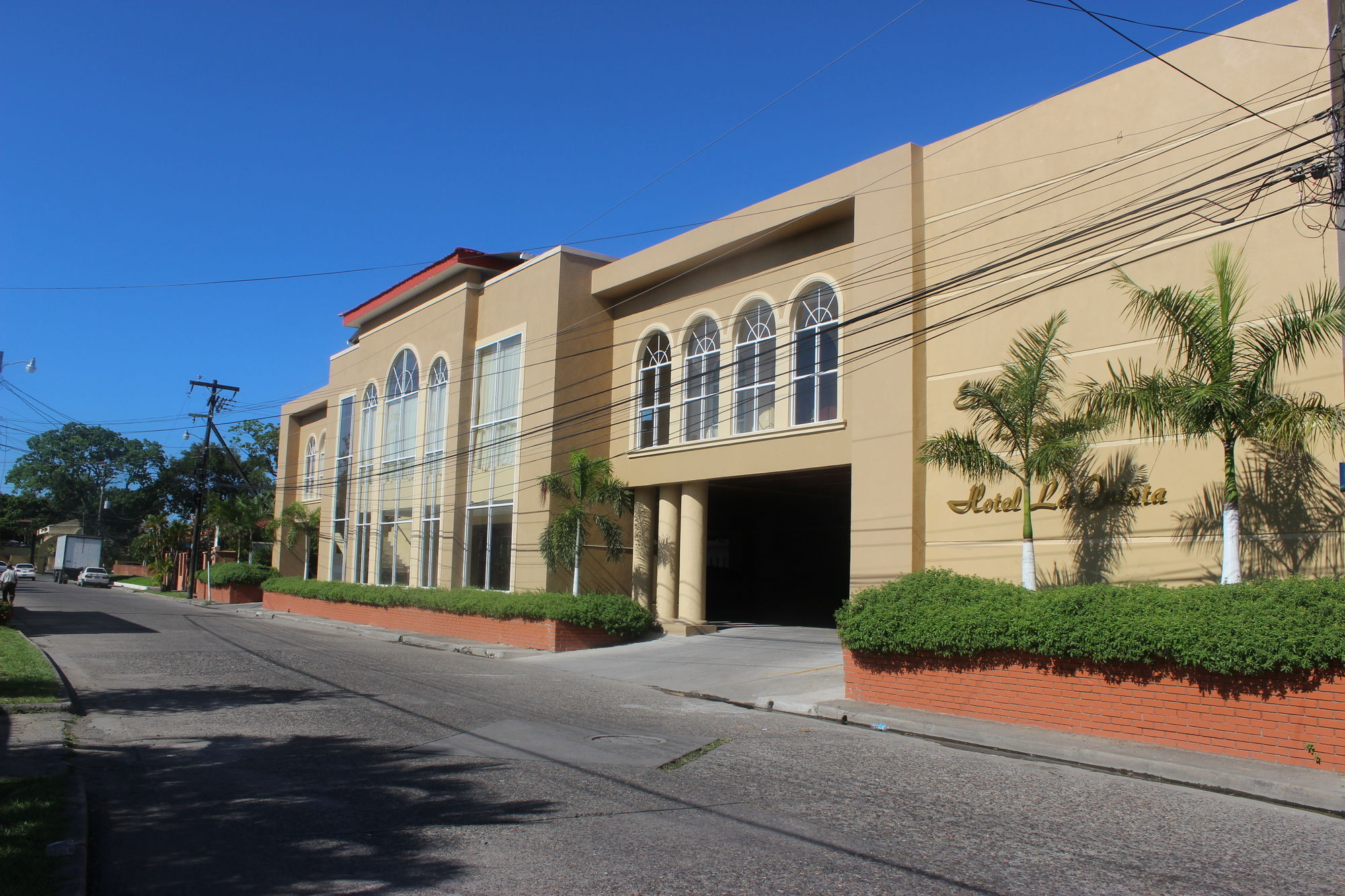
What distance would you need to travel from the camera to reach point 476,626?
78.6 ft

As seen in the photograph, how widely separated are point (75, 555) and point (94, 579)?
4.99 meters

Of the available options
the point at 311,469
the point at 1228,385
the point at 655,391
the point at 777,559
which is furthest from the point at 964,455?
the point at 311,469

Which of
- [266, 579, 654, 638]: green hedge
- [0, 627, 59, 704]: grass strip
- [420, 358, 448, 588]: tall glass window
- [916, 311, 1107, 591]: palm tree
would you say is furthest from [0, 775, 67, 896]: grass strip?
[420, 358, 448, 588]: tall glass window

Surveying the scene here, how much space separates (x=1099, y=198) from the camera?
15195mm

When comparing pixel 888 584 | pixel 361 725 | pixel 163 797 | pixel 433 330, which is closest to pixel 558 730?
pixel 361 725

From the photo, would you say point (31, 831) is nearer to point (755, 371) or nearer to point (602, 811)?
point (602, 811)

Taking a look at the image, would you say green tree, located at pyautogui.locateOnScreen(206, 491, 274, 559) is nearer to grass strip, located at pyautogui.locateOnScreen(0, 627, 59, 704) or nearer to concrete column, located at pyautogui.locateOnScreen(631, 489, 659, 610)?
concrete column, located at pyautogui.locateOnScreen(631, 489, 659, 610)

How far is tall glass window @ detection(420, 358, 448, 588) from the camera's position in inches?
1164

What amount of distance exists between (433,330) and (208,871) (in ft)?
85.5

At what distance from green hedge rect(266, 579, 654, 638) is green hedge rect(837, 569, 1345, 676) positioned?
8.40 metres

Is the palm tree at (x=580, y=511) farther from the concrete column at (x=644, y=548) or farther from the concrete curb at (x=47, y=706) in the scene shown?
the concrete curb at (x=47, y=706)

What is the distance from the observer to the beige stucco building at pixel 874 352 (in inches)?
531

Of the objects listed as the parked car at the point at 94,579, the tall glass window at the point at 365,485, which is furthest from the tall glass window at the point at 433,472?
the parked car at the point at 94,579

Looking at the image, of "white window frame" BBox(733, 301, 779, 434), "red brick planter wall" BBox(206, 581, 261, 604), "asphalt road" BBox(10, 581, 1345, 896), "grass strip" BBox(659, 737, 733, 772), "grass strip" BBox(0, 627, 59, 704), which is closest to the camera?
"asphalt road" BBox(10, 581, 1345, 896)
